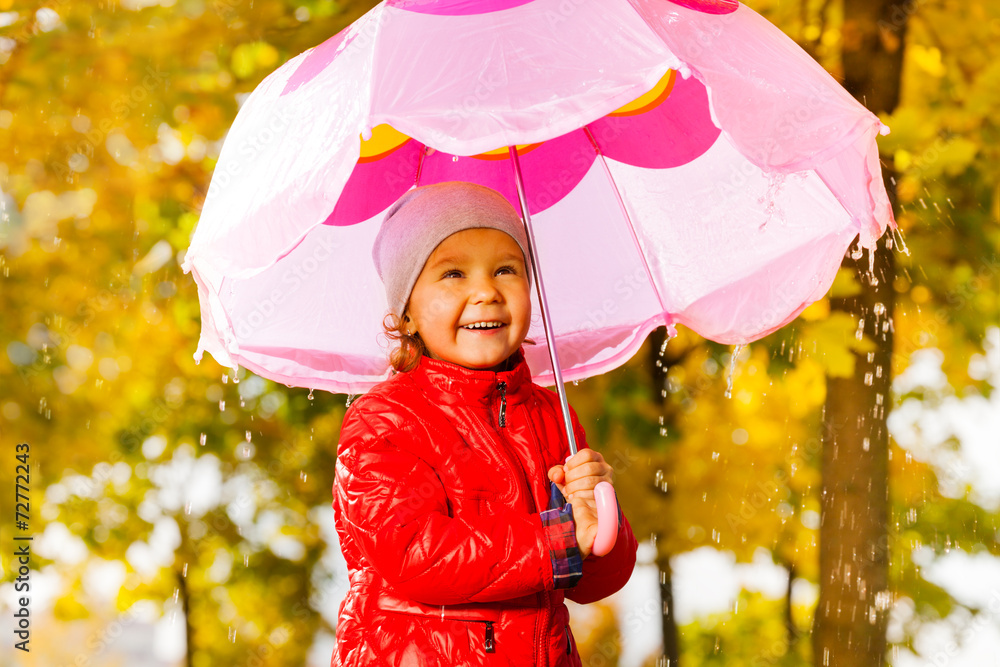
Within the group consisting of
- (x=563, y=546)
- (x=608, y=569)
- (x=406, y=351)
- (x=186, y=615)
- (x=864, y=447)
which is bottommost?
(x=186, y=615)

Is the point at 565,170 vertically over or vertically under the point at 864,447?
over

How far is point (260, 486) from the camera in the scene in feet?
26.2

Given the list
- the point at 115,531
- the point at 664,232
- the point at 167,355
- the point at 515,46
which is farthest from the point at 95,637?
the point at 515,46

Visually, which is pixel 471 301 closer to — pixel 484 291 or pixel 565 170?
pixel 484 291

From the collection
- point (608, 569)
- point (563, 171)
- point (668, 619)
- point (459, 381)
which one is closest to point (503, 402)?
point (459, 381)

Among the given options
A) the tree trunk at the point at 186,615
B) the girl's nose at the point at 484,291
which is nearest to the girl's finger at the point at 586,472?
the girl's nose at the point at 484,291

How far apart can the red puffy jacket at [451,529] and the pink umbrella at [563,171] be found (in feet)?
0.74

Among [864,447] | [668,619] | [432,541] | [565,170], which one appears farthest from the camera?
[668,619]

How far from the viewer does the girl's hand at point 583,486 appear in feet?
7.36

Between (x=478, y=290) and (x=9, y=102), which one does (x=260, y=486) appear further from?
(x=478, y=290)

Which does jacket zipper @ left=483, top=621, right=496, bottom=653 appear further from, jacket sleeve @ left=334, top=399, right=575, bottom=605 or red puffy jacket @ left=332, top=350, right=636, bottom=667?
jacket sleeve @ left=334, top=399, right=575, bottom=605

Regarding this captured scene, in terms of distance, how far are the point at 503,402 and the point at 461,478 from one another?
0.25m

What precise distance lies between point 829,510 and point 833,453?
294 mm

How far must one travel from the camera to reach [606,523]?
2.21 meters
